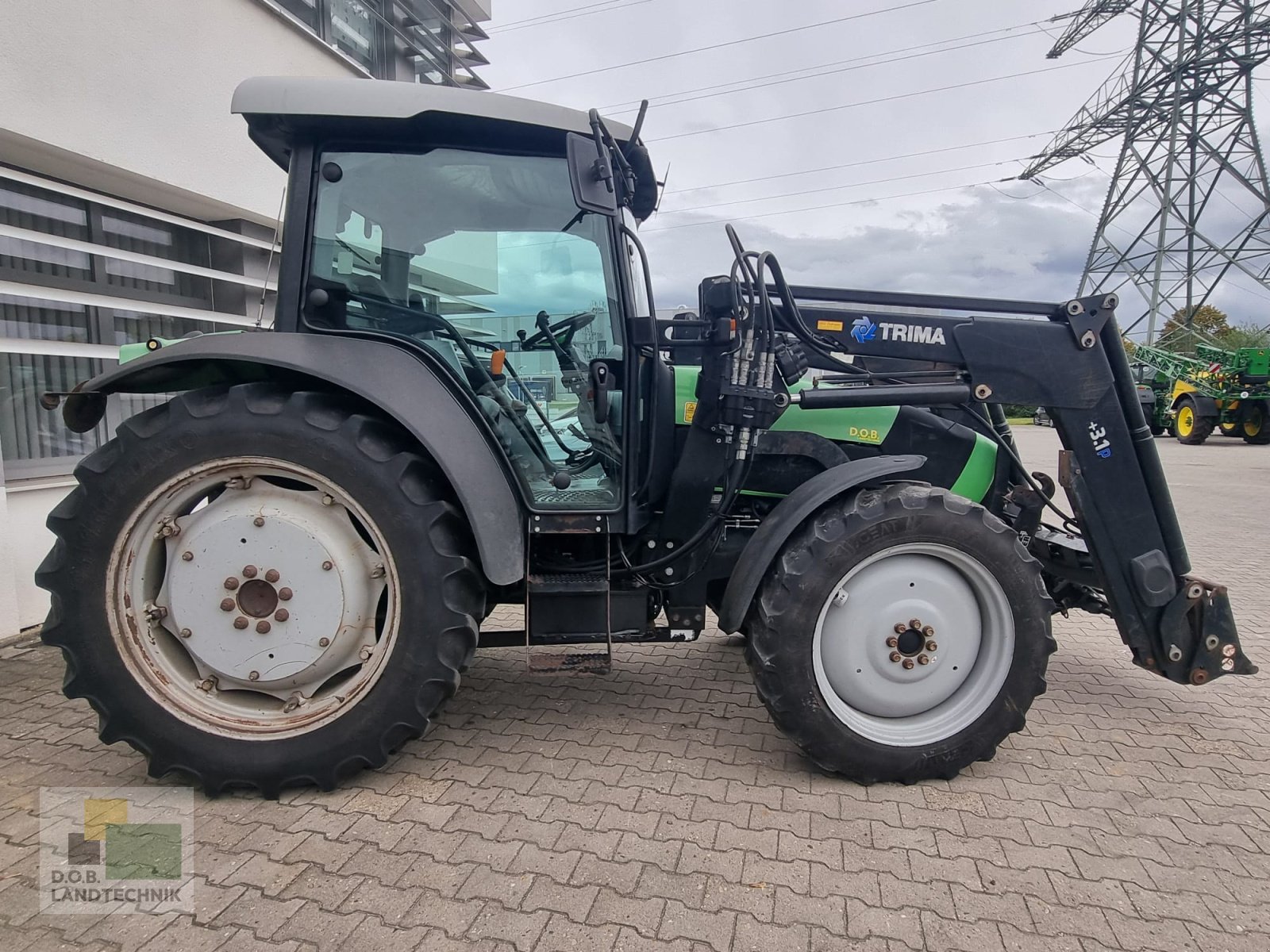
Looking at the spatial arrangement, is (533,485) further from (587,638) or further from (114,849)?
(114,849)

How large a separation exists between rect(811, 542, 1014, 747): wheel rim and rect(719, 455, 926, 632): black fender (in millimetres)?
274

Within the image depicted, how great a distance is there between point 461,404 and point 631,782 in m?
1.44

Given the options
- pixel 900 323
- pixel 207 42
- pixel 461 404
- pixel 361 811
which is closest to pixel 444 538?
pixel 461 404

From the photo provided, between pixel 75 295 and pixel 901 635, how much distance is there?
4.89 m

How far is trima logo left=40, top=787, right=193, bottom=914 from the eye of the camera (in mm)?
1858

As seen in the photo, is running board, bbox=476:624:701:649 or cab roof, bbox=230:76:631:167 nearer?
cab roof, bbox=230:76:631:167

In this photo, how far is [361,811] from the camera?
225 centimetres

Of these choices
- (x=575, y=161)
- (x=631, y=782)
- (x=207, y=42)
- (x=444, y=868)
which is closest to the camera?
(x=444, y=868)

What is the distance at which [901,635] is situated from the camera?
8.10 feet

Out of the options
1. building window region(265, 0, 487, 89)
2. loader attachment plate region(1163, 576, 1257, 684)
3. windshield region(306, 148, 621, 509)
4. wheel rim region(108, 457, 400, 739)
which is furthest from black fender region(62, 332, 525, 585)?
building window region(265, 0, 487, 89)

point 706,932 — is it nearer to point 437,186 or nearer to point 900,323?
point 900,323

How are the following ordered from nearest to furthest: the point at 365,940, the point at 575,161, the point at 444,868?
1. the point at 365,940
2. the point at 444,868
3. the point at 575,161

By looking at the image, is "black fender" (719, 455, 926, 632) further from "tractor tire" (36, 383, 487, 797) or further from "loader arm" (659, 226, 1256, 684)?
"tractor tire" (36, 383, 487, 797)

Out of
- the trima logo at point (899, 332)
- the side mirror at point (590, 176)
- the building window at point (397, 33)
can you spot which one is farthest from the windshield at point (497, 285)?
the building window at point (397, 33)
